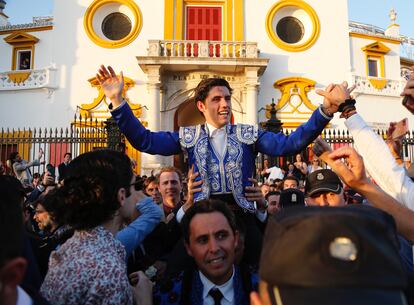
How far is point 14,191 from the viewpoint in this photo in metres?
1.30

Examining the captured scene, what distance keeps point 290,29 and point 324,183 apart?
1641cm

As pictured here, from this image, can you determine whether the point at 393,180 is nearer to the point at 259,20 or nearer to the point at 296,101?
the point at 296,101

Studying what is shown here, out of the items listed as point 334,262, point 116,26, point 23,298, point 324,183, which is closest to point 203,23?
point 116,26

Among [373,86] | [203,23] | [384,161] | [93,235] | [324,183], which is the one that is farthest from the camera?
[373,86]

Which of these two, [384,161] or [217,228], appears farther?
[217,228]

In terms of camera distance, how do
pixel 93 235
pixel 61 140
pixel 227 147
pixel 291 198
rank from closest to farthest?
pixel 93 235 < pixel 227 147 < pixel 291 198 < pixel 61 140

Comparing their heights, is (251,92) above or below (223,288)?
above

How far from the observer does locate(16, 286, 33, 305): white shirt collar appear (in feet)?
4.39

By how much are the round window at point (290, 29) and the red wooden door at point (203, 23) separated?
112 inches

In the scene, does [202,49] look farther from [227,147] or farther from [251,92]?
[227,147]

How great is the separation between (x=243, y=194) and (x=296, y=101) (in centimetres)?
1507

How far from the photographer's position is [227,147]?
325 cm

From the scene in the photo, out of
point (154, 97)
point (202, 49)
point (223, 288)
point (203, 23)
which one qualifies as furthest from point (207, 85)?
point (203, 23)

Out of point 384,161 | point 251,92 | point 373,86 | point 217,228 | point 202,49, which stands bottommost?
point 217,228
